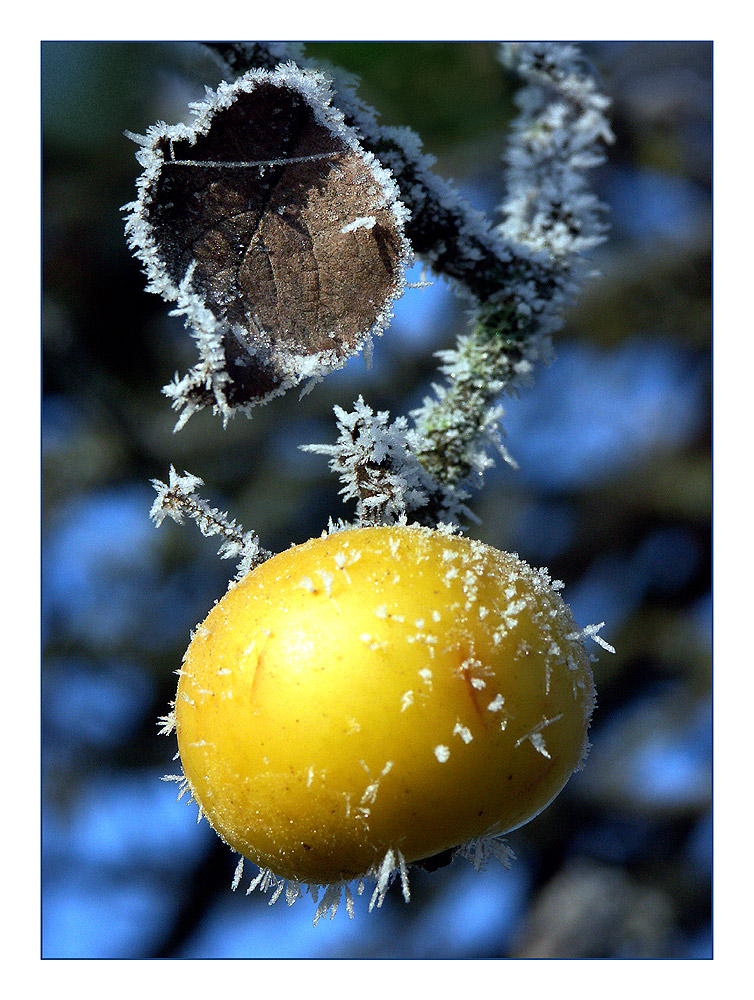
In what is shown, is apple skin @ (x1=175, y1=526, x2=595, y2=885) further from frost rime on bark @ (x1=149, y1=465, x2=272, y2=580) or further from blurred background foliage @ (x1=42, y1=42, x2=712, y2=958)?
blurred background foliage @ (x1=42, y1=42, x2=712, y2=958)

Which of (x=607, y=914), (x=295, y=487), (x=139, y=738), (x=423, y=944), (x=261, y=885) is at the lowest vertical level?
(x=423, y=944)

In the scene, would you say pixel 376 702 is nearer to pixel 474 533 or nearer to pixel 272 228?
pixel 272 228

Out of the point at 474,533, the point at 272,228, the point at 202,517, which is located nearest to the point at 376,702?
the point at 202,517

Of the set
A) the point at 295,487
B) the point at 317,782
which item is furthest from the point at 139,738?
the point at 317,782

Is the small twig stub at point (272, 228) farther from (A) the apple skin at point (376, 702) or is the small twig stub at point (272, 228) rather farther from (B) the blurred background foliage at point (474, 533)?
(B) the blurred background foliage at point (474, 533)

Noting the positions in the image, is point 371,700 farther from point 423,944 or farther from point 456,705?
point 423,944

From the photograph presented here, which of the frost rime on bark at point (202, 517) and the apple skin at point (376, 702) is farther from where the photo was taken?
the frost rime on bark at point (202, 517)

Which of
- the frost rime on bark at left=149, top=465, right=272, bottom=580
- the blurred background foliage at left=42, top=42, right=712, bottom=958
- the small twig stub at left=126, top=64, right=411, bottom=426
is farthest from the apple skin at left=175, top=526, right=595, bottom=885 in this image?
the blurred background foliage at left=42, top=42, right=712, bottom=958

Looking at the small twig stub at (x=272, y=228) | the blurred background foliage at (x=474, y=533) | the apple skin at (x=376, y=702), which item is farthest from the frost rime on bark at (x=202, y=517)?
the blurred background foliage at (x=474, y=533)
